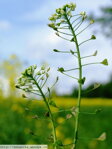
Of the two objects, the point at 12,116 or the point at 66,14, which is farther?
the point at 12,116

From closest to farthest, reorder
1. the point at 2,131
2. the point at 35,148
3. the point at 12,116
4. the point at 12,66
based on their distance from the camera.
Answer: the point at 35,148
the point at 2,131
the point at 12,116
the point at 12,66

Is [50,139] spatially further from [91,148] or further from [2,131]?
[91,148]

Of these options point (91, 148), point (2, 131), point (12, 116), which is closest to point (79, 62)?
point (2, 131)

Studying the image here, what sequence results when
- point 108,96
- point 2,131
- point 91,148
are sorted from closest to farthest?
point 2,131 < point 91,148 < point 108,96

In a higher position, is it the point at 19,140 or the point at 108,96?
the point at 19,140

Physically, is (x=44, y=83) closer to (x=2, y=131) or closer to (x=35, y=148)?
(x=35, y=148)

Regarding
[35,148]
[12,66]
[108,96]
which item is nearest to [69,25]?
[35,148]

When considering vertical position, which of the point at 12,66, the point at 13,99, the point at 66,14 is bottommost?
the point at 13,99

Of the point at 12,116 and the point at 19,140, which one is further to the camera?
the point at 12,116

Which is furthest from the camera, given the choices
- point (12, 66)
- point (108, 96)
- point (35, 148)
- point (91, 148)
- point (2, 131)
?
point (108, 96)
